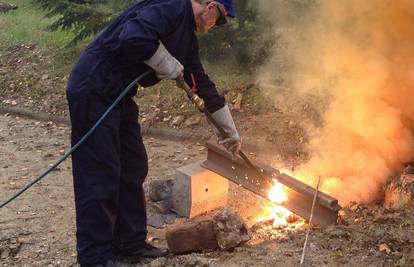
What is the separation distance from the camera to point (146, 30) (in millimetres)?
3232

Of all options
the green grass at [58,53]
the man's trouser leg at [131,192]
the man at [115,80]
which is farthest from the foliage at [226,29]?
the man's trouser leg at [131,192]

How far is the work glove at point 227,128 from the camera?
4074mm

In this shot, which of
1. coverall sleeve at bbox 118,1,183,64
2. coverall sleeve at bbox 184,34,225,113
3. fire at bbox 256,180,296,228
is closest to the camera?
coverall sleeve at bbox 118,1,183,64

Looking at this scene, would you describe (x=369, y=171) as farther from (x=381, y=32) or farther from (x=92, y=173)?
(x=92, y=173)

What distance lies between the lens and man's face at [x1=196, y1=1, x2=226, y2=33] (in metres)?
3.42

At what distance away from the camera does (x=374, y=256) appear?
3.60 meters

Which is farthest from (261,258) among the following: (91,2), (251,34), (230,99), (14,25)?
(14,25)

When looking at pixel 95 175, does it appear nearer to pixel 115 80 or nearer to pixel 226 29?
pixel 115 80

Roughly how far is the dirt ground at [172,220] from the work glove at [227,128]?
0.77m

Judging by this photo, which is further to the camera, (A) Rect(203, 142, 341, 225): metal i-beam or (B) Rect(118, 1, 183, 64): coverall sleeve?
(A) Rect(203, 142, 341, 225): metal i-beam

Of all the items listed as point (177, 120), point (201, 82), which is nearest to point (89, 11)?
point (177, 120)

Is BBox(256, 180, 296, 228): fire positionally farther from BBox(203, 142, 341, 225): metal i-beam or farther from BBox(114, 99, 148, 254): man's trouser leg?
BBox(114, 99, 148, 254): man's trouser leg

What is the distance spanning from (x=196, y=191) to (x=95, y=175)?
1.43 meters

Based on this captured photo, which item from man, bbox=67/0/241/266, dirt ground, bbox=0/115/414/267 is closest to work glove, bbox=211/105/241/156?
man, bbox=67/0/241/266
